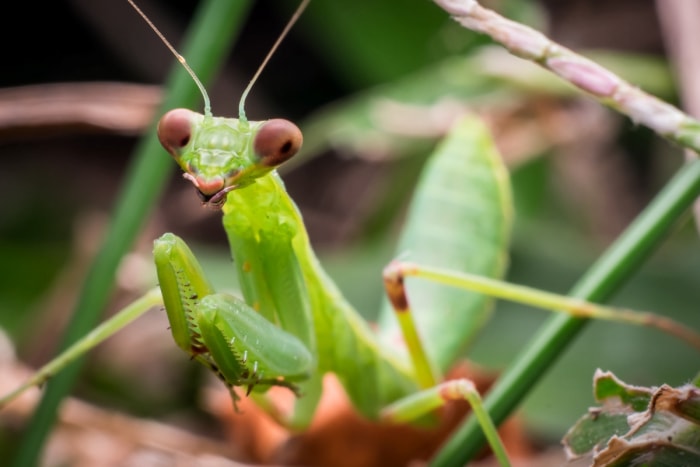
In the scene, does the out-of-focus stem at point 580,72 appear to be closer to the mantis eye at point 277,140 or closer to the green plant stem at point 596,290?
the green plant stem at point 596,290

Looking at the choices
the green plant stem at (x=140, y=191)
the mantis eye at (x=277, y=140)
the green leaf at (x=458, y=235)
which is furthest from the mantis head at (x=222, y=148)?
the green leaf at (x=458, y=235)

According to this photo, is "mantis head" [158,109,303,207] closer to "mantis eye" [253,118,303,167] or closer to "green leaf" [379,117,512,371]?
"mantis eye" [253,118,303,167]

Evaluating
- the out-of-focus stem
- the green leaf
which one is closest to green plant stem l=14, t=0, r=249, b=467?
the out-of-focus stem

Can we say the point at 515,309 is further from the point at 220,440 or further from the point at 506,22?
the point at 506,22

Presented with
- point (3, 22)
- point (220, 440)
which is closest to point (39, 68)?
point (3, 22)

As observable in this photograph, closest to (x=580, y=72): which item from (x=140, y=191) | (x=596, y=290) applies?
(x=596, y=290)
